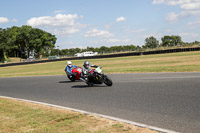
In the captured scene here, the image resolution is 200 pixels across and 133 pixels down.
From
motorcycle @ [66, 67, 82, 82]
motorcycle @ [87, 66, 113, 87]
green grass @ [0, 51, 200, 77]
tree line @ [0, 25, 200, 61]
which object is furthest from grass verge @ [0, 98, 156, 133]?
tree line @ [0, 25, 200, 61]

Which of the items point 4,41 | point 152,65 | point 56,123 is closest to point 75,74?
point 56,123

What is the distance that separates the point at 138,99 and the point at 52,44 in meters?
103

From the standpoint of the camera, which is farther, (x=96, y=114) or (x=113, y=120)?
(x=96, y=114)

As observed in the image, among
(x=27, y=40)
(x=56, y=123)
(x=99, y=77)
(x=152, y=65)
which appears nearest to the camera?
(x=56, y=123)

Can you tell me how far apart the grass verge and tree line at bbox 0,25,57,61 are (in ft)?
286

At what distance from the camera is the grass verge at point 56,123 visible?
493cm

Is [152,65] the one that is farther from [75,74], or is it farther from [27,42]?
[27,42]

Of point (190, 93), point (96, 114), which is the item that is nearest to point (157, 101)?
point (190, 93)

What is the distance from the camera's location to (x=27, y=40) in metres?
101

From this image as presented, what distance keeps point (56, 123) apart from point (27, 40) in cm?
10043

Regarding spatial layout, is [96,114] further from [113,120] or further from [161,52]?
[161,52]

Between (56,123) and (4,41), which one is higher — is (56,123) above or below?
below

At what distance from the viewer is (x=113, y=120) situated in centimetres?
553

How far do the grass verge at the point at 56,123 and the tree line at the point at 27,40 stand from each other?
87.2 meters
